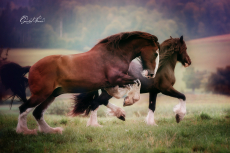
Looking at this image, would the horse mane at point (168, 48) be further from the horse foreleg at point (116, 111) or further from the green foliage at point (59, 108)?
the green foliage at point (59, 108)

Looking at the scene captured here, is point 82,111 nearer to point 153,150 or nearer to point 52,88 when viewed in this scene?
point 52,88

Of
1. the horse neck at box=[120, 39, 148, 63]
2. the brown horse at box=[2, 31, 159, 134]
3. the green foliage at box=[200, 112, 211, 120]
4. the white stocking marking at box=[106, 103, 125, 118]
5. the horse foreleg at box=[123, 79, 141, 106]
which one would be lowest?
the green foliage at box=[200, 112, 211, 120]

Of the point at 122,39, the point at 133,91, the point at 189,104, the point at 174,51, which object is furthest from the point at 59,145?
the point at 189,104

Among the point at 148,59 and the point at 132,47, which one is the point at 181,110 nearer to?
the point at 148,59

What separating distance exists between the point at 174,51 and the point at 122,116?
7.46 feet

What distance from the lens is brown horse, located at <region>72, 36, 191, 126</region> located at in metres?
5.11

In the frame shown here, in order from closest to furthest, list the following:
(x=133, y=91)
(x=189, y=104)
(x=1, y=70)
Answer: (x=133, y=91)
(x=1, y=70)
(x=189, y=104)

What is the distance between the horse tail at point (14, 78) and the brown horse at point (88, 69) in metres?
0.90

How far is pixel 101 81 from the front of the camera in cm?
400

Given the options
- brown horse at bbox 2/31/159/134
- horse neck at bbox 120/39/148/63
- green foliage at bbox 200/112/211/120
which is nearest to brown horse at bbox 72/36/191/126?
horse neck at bbox 120/39/148/63

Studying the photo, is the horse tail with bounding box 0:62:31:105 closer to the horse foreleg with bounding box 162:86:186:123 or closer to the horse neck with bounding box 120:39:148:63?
the horse neck with bounding box 120:39:148:63

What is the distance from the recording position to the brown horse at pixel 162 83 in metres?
5.11

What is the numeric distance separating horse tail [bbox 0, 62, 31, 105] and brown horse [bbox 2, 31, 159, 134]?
901 millimetres

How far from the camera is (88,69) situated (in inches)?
156
